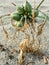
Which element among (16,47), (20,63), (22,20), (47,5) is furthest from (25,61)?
(47,5)

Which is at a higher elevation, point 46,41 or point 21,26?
point 21,26

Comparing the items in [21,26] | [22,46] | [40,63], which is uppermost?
[21,26]

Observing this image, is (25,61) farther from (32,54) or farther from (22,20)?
(22,20)

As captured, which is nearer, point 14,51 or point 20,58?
point 20,58

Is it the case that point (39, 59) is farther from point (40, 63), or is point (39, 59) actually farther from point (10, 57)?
point (10, 57)

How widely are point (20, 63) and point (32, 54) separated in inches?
5.6

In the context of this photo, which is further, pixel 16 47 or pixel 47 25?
pixel 47 25

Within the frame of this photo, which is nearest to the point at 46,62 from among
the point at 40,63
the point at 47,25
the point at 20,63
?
the point at 40,63

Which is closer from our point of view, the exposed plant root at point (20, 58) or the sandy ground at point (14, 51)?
the exposed plant root at point (20, 58)

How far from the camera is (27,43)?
1.70 metres

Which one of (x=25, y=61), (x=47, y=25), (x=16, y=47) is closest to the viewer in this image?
(x=25, y=61)

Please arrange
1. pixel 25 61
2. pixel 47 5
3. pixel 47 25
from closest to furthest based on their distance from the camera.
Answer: pixel 25 61 < pixel 47 25 < pixel 47 5

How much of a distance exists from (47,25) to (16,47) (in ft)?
1.57

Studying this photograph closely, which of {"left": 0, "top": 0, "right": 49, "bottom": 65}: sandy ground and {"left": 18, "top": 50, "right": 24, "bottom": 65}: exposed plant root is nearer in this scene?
{"left": 18, "top": 50, "right": 24, "bottom": 65}: exposed plant root
